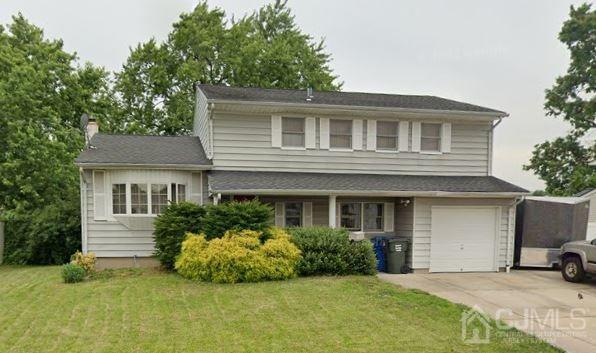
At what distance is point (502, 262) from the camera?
12094mm

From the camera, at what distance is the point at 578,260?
10242 millimetres

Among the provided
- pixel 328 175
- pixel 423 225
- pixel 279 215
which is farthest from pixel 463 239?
pixel 279 215

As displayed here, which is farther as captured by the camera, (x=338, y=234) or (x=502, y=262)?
(x=502, y=262)


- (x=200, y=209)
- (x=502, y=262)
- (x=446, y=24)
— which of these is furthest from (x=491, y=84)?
(x=200, y=209)

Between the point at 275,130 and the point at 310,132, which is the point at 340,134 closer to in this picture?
the point at 310,132

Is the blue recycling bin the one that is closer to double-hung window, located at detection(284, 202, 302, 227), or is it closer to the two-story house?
the two-story house

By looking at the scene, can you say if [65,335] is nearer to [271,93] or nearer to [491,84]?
[271,93]

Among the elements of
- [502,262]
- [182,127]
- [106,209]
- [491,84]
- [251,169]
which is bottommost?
[502,262]

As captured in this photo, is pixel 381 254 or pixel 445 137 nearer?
pixel 381 254

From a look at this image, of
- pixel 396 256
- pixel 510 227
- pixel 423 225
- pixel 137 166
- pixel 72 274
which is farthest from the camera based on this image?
pixel 510 227

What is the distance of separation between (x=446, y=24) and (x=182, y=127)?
14914 millimetres

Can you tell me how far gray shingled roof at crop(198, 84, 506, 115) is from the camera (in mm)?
12523

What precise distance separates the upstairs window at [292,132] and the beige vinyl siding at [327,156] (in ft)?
0.94

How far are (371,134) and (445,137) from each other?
263cm
